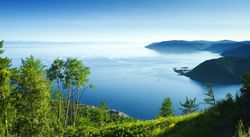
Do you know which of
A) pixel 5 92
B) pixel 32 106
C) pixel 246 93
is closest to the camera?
pixel 246 93

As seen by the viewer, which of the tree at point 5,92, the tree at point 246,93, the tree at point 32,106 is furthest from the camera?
the tree at point 5,92

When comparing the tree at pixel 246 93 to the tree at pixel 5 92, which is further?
the tree at pixel 5 92

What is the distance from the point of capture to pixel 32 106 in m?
30.4

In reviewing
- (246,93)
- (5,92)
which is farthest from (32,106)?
(246,93)

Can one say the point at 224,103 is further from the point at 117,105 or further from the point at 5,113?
the point at 117,105

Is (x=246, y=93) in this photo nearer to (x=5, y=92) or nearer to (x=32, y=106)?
(x=32, y=106)

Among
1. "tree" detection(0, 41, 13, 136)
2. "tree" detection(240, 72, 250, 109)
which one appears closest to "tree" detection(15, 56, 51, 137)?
"tree" detection(0, 41, 13, 136)

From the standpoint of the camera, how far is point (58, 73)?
5309cm

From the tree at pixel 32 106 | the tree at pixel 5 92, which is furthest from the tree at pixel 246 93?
the tree at pixel 5 92

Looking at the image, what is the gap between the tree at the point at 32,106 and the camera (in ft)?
99.1

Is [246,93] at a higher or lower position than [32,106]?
higher

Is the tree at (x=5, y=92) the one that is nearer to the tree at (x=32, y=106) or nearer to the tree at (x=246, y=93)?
the tree at (x=32, y=106)

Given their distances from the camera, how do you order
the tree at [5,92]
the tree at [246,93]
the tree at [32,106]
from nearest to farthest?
the tree at [246,93], the tree at [32,106], the tree at [5,92]

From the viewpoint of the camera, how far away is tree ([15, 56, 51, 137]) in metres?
30.2
